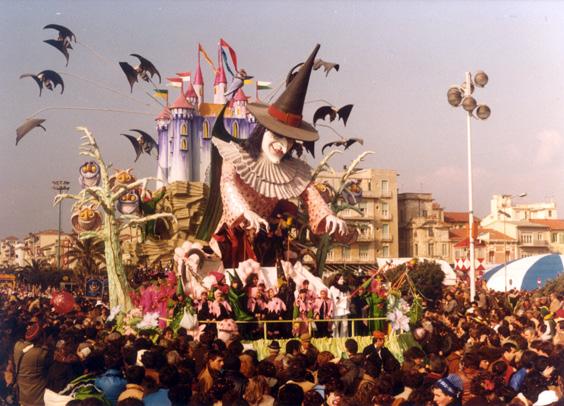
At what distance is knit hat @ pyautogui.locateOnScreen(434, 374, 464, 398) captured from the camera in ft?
26.8

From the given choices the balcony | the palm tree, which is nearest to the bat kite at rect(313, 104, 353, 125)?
the palm tree

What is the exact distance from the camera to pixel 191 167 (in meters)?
41.5

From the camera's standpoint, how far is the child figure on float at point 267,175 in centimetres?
2061

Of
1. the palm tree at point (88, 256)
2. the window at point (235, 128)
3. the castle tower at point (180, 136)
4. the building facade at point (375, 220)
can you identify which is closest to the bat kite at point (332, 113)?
the window at point (235, 128)

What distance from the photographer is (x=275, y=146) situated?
21297mm

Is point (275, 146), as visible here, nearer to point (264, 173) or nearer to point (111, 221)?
point (264, 173)

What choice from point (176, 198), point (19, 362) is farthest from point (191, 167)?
point (19, 362)

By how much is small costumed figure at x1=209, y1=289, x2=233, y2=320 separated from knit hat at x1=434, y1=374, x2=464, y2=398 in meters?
10.5

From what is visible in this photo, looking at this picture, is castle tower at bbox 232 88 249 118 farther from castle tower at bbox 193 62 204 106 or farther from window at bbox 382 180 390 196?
window at bbox 382 180 390 196

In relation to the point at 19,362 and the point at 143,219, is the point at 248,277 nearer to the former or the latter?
the point at 143,219

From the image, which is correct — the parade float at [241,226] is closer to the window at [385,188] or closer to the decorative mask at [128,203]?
the decorative mask at [128,203]

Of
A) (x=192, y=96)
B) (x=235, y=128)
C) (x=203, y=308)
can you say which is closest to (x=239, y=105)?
(x=235, y=128)

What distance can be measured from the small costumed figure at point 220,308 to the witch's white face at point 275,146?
462 cm

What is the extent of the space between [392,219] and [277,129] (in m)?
56.3
